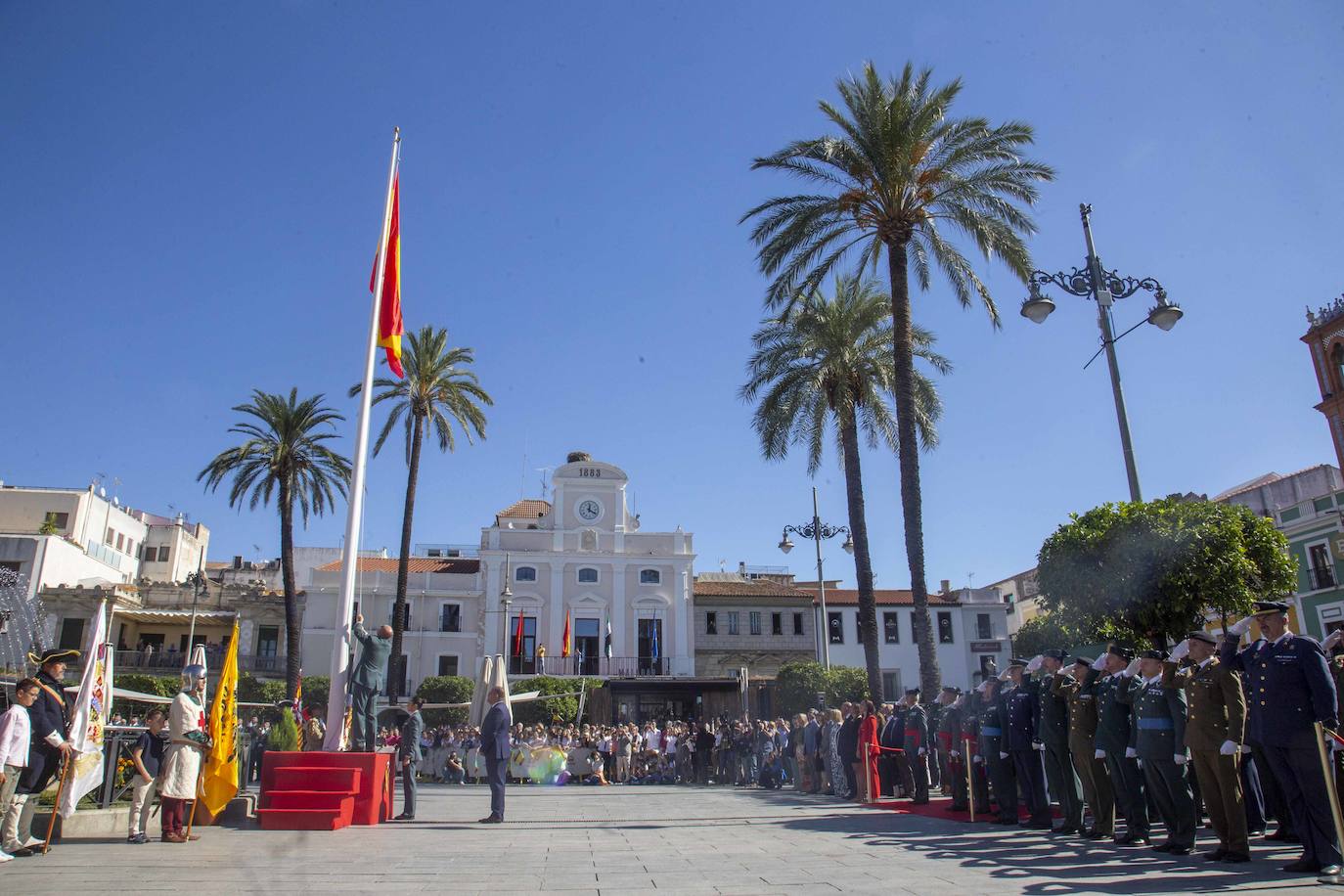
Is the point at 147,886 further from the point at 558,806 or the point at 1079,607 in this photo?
the point at 1079,607

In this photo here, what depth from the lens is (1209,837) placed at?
8969mm

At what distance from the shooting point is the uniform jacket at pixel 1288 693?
6.91m

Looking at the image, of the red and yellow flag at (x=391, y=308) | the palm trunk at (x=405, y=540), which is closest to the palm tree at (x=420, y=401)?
the palm trunk at (x=405, y=540)

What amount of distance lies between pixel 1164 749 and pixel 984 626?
44.9m

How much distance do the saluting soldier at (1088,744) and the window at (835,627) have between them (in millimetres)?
39427

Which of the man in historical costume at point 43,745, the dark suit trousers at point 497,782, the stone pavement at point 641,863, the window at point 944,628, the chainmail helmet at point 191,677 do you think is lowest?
the stone pavement at point 641,863

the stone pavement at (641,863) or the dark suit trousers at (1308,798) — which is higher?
the dark suit trousers at (1308,798)

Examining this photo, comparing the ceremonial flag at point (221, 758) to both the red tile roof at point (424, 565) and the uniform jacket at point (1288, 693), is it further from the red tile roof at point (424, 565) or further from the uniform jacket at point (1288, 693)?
the red tile roof at point (424, 565)

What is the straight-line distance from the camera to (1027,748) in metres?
10.4

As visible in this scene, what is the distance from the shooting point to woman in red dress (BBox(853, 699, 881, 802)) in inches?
589

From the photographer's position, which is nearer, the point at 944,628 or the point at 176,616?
the point at 176,616

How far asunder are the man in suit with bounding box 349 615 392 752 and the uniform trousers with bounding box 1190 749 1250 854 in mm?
8856

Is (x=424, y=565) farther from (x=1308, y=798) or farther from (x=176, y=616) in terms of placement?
(x=1308, y=798)

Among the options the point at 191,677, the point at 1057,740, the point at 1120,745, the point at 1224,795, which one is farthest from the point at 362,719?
the point at 1224,795
